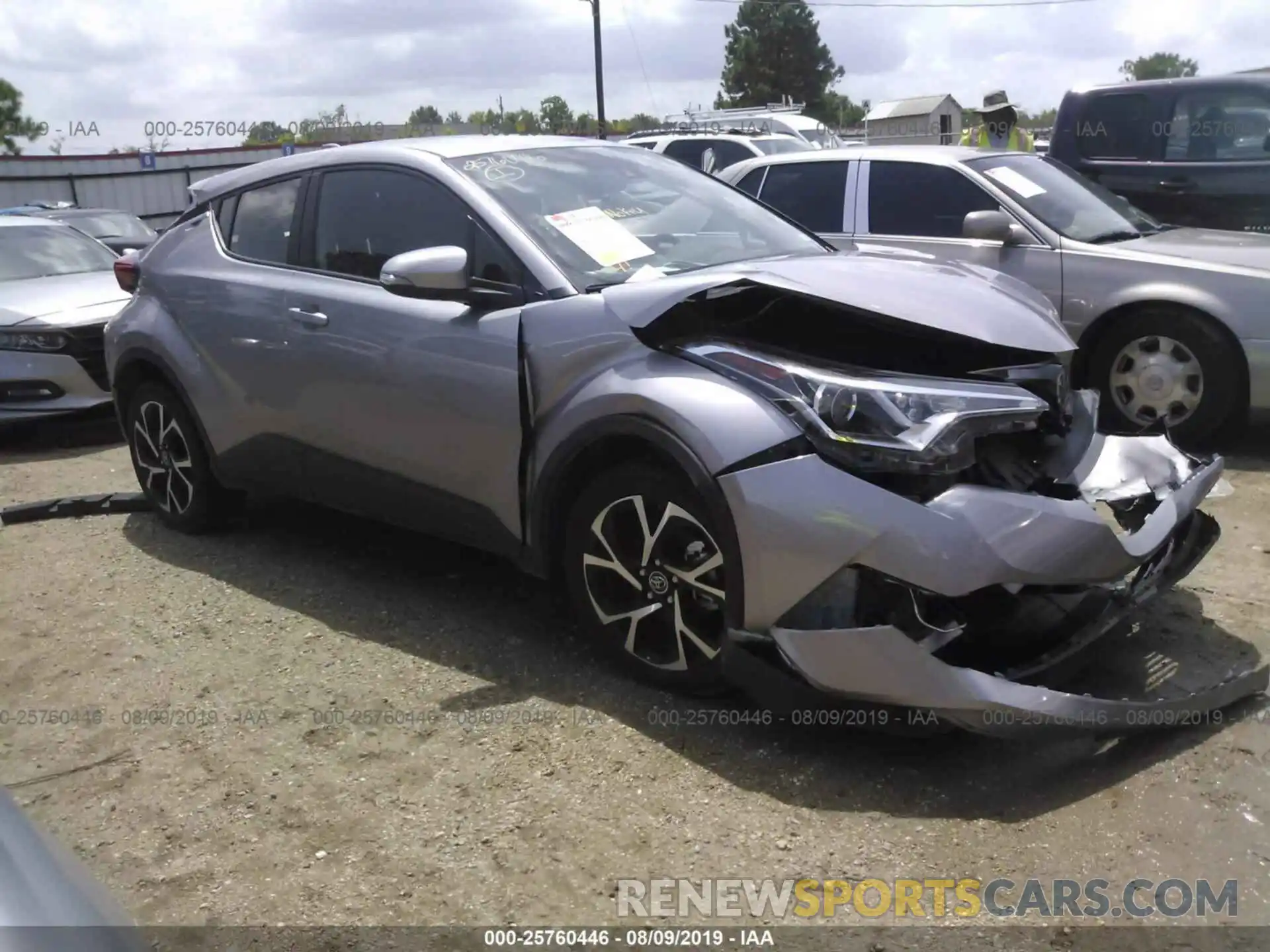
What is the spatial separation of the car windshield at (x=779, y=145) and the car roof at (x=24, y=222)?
8.02 m

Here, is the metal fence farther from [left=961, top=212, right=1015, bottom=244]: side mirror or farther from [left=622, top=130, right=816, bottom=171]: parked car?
[left=961, top=212, right=1015, bottom=244]: side mirror

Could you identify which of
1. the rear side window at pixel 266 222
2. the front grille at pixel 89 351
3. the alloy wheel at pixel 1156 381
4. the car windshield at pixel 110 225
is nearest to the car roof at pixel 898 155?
the alloy wheel at pixel 1156 381

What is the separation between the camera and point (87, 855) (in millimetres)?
3082

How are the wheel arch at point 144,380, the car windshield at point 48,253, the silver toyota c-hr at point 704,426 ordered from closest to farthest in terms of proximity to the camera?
the silver toyota c-hr at point 704,426
the wheel arch at point 144,380
the car windshield at point 48,253

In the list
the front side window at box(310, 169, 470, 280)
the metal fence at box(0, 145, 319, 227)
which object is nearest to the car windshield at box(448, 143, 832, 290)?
the front side window at box(310, 169, 470, 280)

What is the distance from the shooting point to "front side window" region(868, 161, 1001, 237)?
6719mm

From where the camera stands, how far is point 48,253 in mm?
9617

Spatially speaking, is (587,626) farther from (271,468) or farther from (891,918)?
(271,468)

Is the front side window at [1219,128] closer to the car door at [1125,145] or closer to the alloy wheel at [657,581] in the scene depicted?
the car door at [1125,145]

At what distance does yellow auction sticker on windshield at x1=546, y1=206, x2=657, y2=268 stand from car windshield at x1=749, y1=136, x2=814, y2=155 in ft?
36.1

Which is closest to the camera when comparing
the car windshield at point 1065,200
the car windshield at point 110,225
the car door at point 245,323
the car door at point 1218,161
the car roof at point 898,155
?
the car door at point 245,323

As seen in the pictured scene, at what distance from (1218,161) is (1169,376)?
9.27 ft

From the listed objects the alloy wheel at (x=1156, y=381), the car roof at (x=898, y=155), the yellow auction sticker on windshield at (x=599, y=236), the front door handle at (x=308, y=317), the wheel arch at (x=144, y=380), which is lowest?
the alloy wheel at (x=1156, y=381)

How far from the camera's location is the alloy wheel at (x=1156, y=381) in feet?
19.6
